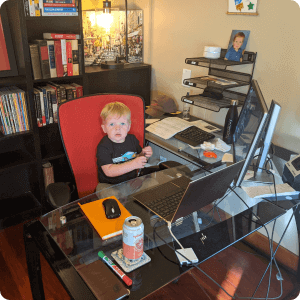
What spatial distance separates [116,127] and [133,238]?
0.82 meters

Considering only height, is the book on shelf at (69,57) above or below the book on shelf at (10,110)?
above

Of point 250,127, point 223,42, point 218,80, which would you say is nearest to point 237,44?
point 223,42

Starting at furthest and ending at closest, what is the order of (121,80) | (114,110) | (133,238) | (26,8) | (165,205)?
(121,80), (26,8), (114,110), (165,205), (133,238)

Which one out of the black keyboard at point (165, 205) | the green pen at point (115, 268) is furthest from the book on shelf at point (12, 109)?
the green pen at point (115, 268)

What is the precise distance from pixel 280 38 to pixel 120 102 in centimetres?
100

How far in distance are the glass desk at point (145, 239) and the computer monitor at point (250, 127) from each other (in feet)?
0.61

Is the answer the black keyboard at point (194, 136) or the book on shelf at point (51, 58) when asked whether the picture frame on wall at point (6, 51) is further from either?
the black keyboard at point (194, 136)

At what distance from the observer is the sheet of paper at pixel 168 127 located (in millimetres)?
1948

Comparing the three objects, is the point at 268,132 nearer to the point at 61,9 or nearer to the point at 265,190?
the point at 265,190

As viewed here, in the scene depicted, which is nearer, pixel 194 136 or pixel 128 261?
pixel 128 261

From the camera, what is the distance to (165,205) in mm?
1232

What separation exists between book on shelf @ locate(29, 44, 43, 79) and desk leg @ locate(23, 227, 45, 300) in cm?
123

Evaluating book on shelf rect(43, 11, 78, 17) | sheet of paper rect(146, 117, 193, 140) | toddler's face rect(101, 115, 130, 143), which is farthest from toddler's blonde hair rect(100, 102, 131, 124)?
book on shelf rect(43, 11, 78, 17)

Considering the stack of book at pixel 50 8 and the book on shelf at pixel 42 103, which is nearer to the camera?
the stack of book at pixel 50 8
